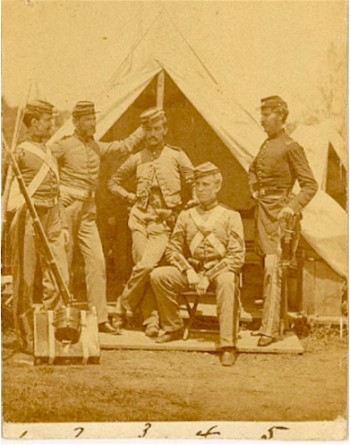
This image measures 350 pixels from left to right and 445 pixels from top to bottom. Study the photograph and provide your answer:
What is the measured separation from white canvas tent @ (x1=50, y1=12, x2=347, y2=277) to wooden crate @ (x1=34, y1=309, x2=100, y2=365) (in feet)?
4.05

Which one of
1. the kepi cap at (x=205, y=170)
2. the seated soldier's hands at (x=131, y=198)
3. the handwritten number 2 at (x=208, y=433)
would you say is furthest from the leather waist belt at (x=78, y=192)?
the handwritten number 2 at (x=208, y=433)

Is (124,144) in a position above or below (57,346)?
above

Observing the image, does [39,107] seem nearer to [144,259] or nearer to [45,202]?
[45,202]

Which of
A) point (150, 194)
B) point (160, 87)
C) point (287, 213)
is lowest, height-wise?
point (287, 213)

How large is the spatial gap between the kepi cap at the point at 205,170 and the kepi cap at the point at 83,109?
0.78 metres

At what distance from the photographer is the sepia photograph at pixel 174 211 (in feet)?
21.7

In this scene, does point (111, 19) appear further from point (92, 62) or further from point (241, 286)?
point (241, 286)

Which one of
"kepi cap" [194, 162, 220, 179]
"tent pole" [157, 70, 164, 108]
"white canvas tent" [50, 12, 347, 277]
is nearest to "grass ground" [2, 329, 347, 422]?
"white canvas tent" [50, 12, 347, 277]

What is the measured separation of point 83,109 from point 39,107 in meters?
0.29

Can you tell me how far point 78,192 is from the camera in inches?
269

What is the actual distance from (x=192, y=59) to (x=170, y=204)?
3.21 ft

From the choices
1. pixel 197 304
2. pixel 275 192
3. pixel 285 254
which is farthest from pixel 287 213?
pixel 197 304

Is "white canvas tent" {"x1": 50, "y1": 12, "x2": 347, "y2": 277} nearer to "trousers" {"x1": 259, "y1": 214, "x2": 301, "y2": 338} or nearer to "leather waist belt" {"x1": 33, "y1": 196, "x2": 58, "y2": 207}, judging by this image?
"trousers" {"x1": 259, "y1": 214, "x2": 301, "y2": 338}

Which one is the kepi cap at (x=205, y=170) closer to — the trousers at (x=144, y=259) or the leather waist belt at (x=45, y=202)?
the trousers at (x=144, y=259)
